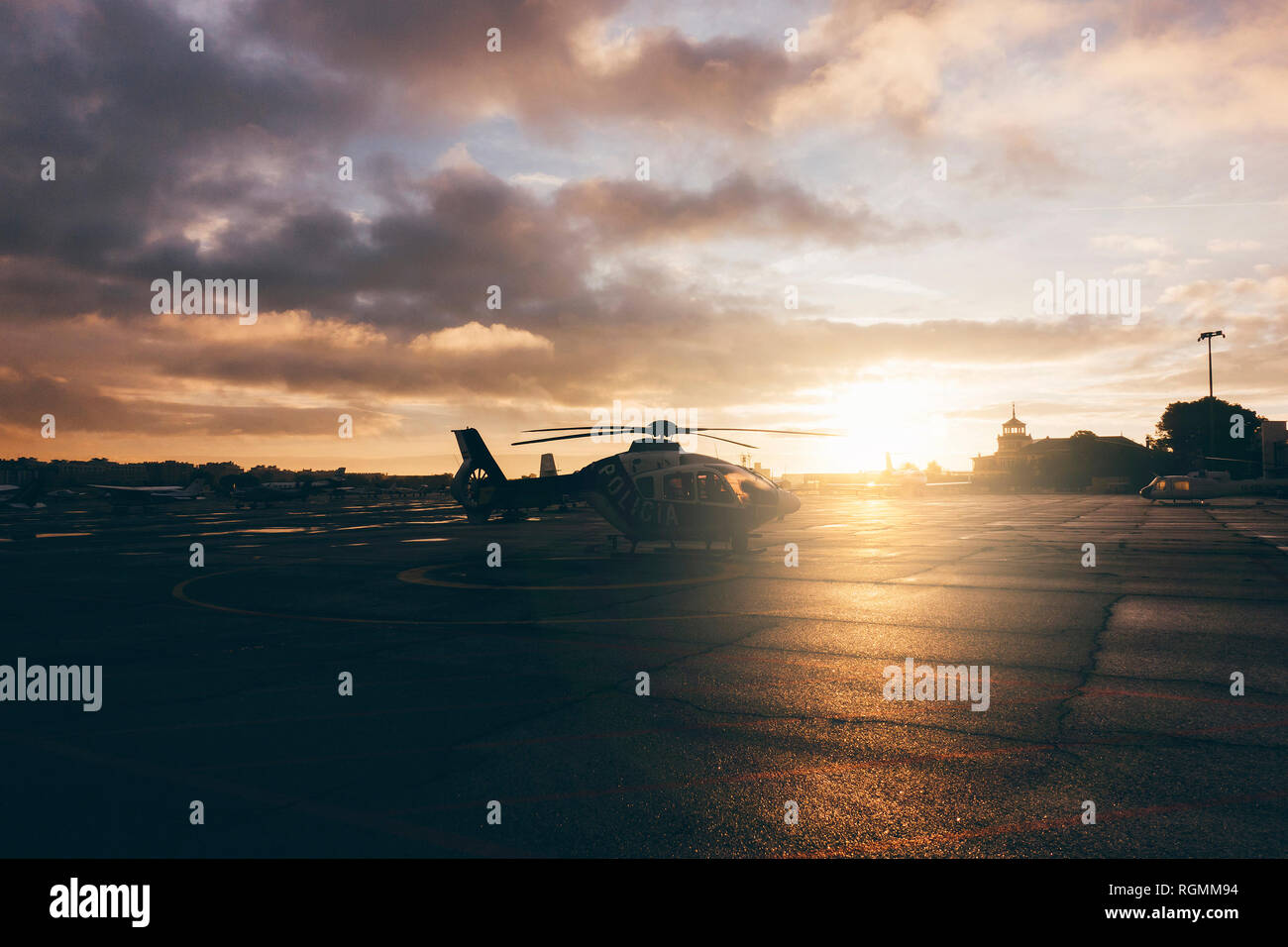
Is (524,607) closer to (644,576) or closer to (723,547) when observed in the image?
(644,576)

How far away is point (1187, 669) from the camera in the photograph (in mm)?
8695

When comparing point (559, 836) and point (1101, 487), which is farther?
point (1101, 487)

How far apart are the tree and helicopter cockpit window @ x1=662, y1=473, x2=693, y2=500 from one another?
107001mm

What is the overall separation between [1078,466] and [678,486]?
120363 millimetres

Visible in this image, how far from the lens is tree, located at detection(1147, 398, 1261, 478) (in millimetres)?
106000

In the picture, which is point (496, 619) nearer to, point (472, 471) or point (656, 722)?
point (656, 722)

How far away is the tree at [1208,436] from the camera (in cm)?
10600

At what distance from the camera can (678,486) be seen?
21625mm

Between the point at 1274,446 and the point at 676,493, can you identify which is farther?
the point at 1274,446

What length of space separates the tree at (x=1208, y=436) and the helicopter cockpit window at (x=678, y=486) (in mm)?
107001

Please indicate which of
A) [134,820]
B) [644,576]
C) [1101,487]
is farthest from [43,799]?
[1101,487]

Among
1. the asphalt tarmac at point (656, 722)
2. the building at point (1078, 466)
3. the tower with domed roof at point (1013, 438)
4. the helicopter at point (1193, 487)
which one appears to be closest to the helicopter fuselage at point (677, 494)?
the asphalt tarmac at point (656, 722)

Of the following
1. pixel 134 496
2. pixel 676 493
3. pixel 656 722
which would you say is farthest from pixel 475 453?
pixel 134 496

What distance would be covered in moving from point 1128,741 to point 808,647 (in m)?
4.23
